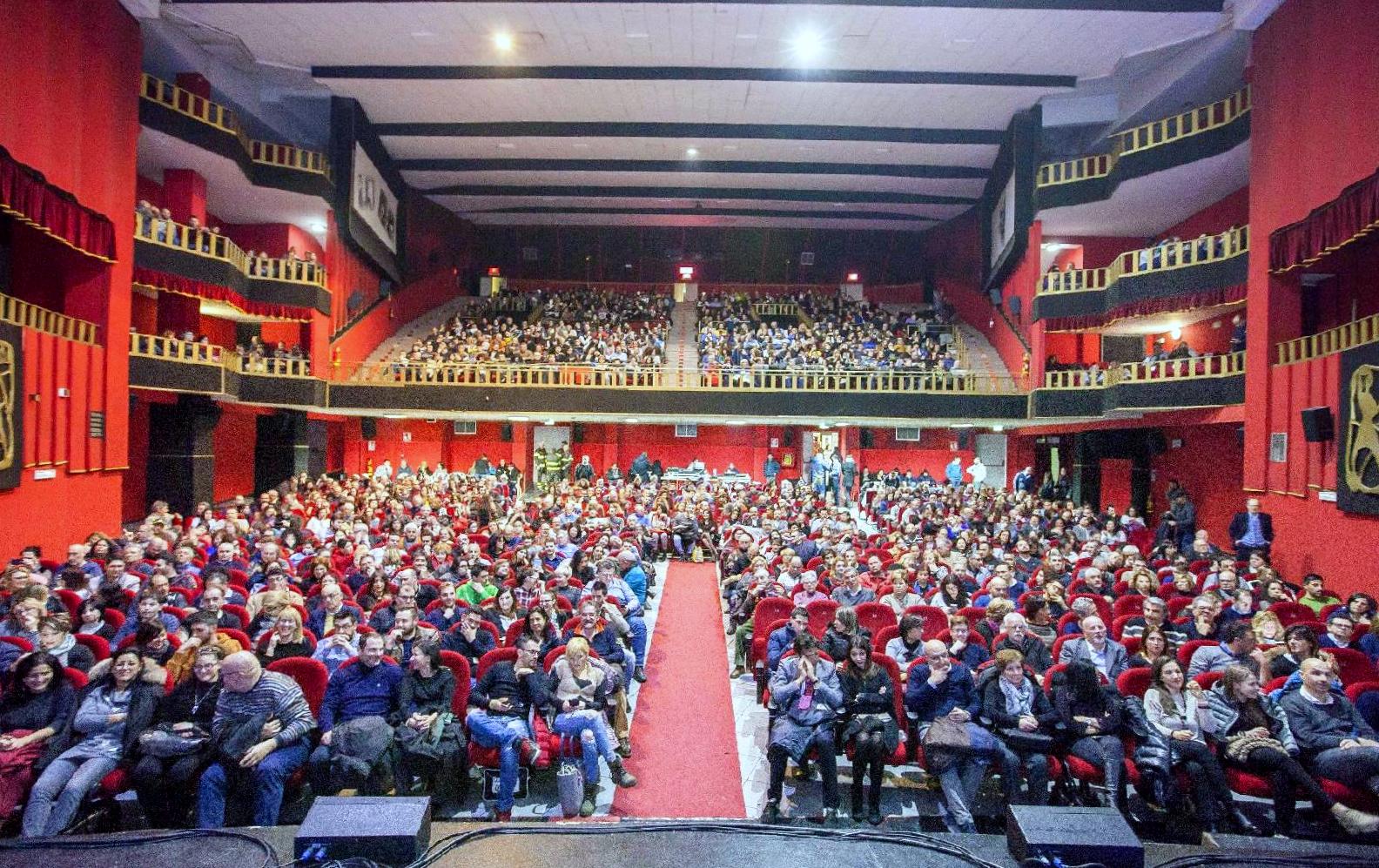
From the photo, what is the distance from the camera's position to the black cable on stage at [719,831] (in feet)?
10.1

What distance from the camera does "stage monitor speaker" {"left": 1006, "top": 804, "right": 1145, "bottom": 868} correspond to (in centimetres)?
282

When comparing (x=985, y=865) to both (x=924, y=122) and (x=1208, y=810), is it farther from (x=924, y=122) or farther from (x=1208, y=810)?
(x=924, y=122)

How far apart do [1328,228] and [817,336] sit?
A: 14048mm

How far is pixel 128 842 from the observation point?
305 centimetres

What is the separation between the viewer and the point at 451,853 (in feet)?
10.1

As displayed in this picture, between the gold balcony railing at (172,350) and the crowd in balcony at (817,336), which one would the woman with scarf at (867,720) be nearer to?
the gold balcony railing at (172,350)

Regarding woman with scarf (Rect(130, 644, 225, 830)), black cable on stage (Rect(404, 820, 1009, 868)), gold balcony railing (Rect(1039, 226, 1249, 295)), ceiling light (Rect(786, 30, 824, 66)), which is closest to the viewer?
black cable on stage (Rect(404, 820, 1009, 868))

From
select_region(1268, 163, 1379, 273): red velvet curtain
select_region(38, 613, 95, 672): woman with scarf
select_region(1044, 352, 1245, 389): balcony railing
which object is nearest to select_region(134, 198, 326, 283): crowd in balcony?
select_region(38, 613, 95, 672): woman with scarf

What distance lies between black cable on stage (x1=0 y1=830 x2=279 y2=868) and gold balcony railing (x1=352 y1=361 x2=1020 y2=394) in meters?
15.6

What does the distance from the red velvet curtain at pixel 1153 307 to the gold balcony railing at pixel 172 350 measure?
647 inches

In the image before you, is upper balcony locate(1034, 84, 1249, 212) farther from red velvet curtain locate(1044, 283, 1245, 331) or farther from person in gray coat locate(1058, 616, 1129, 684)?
person in gray coat locate(1058, 616, 1129, 684)

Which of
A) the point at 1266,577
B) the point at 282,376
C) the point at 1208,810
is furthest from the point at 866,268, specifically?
the point at 1208,810

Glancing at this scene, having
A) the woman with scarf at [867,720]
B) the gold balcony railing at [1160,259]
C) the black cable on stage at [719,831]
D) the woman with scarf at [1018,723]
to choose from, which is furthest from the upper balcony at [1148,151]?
the black cable on stage at [719,831]

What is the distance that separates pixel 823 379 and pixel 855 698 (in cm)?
1433
